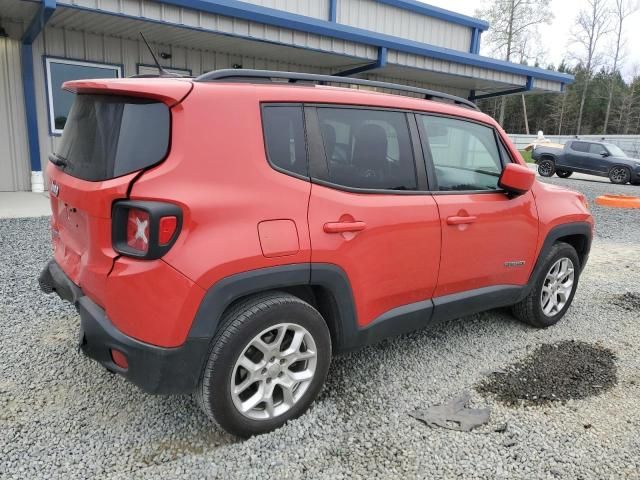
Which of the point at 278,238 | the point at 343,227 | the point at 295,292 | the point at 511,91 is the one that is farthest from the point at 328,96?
the point at 511,91

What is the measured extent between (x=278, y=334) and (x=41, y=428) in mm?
1293

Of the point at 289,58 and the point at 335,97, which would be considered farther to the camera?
the point at 289,58

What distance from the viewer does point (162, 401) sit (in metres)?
2.72

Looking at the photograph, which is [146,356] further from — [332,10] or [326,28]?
[332,10]

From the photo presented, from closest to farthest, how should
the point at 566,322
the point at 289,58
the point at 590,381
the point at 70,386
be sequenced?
the point at 70,386 < the point at 590,381 < the point at 566,322 < the point at 289,58

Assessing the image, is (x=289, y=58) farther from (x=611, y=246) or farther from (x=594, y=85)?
(x=594, y=85)

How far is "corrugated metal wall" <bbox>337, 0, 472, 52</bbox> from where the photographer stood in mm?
12672

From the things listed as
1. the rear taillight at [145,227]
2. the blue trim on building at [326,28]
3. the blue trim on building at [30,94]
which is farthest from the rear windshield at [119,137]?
the blue trim on building at [30,94]

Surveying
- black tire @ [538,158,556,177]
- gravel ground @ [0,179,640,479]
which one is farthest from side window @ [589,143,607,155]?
gravel ground @ [0,179,640,479]

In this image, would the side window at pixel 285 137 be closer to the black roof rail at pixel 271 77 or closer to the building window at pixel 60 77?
the black roof rail at pixel 271 77

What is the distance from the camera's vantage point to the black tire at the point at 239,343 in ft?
7.22

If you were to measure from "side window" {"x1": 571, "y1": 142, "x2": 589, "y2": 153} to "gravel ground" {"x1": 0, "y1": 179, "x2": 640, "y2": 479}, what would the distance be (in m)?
17.5

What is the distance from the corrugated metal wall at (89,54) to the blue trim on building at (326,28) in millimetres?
2200

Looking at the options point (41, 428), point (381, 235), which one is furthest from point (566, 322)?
point (41, 428)
